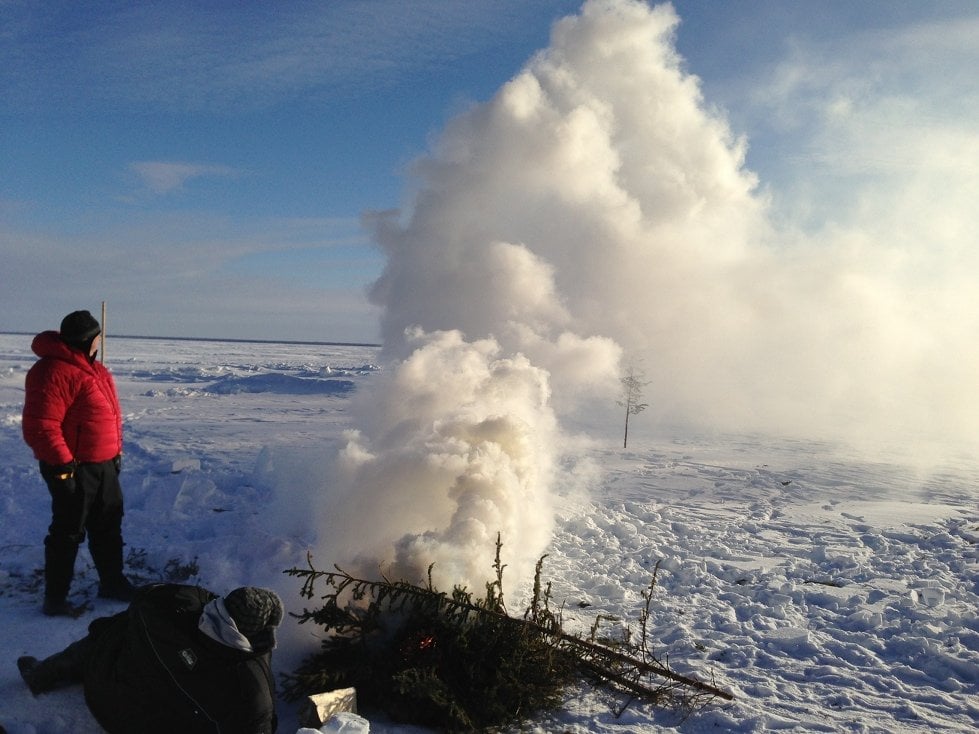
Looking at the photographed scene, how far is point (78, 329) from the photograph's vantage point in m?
5.16

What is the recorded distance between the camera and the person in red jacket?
494 centimetres

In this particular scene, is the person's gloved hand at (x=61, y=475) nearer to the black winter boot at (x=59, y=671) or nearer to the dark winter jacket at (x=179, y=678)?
the black winter boot at (x=59, y=671)

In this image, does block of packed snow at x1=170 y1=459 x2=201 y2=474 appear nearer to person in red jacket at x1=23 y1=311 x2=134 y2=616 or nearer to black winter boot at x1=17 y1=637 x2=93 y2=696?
person in red jacket at x1=23 y1=311 x2=134 y2=616

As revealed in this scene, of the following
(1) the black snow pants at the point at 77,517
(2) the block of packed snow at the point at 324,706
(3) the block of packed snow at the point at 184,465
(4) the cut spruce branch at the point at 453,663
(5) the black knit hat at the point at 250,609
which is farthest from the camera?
(3) the block of packed snow at the point at 184,465

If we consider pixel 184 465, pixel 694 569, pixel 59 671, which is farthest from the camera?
pixel 184 465

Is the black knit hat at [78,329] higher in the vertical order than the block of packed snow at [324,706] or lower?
higher

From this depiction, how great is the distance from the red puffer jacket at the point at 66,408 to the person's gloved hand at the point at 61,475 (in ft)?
0.21

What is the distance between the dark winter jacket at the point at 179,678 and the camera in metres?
3.43

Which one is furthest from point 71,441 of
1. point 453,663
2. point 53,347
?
point 453,663

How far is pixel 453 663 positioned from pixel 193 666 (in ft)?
5.97

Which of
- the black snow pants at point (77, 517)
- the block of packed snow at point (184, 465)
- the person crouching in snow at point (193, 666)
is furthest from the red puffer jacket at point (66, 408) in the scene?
the block of packed snow at point (184, 465)

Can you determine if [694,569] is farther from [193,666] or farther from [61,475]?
[61,475]

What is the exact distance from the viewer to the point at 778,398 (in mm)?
44750

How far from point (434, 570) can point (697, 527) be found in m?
6.56
